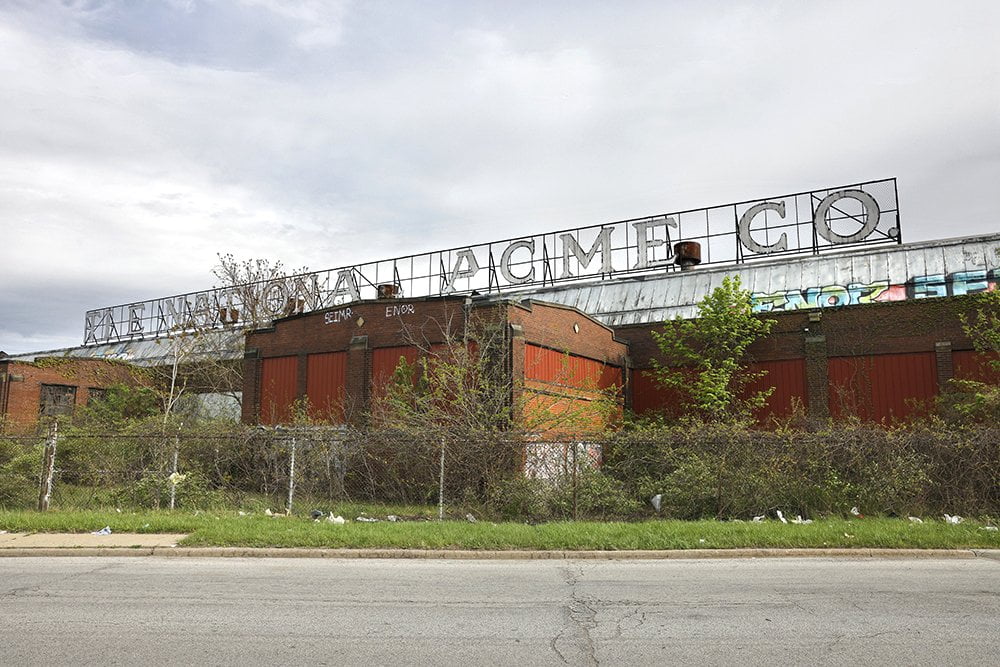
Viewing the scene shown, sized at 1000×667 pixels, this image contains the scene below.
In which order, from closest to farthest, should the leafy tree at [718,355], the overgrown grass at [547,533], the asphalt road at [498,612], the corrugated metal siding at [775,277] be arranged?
the asphalt road at [498,612] → the overgrown grass at [547,533] → the leafy tree at [718,355] → the corrugated metal siding at [775,277]

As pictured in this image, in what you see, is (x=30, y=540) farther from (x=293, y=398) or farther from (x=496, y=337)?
(x=293, y=398)

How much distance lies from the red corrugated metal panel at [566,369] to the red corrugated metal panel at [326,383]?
6.83 meters

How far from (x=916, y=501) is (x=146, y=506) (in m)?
15.7

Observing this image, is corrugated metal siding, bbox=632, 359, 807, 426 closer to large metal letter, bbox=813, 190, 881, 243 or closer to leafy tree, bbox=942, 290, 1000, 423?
leafy tree, bbox=942, 290, 1000, 423

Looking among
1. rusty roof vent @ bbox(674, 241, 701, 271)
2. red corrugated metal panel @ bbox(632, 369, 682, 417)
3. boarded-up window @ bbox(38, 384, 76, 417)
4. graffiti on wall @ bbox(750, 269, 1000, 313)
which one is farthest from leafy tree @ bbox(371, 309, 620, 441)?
boarded-up window @ bbox(38, 384, 76, 417)

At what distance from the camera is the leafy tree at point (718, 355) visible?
2719 cm

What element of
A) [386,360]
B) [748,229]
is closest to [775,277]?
[748,229]

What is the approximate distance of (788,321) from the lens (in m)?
28.1

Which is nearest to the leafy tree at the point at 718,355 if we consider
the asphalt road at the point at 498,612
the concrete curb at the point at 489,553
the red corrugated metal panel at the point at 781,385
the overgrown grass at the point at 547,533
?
the red corrugated metal panel at the point at 781,385

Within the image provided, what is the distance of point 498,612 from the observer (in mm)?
8516

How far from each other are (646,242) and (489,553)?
2703cm

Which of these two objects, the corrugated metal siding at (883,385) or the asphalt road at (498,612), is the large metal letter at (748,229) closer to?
the corrugated metal siding at (883,385)

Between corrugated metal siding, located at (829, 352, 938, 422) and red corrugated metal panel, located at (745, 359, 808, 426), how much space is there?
101cm

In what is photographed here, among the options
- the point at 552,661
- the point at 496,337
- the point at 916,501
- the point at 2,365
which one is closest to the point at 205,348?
the point at 2,365
